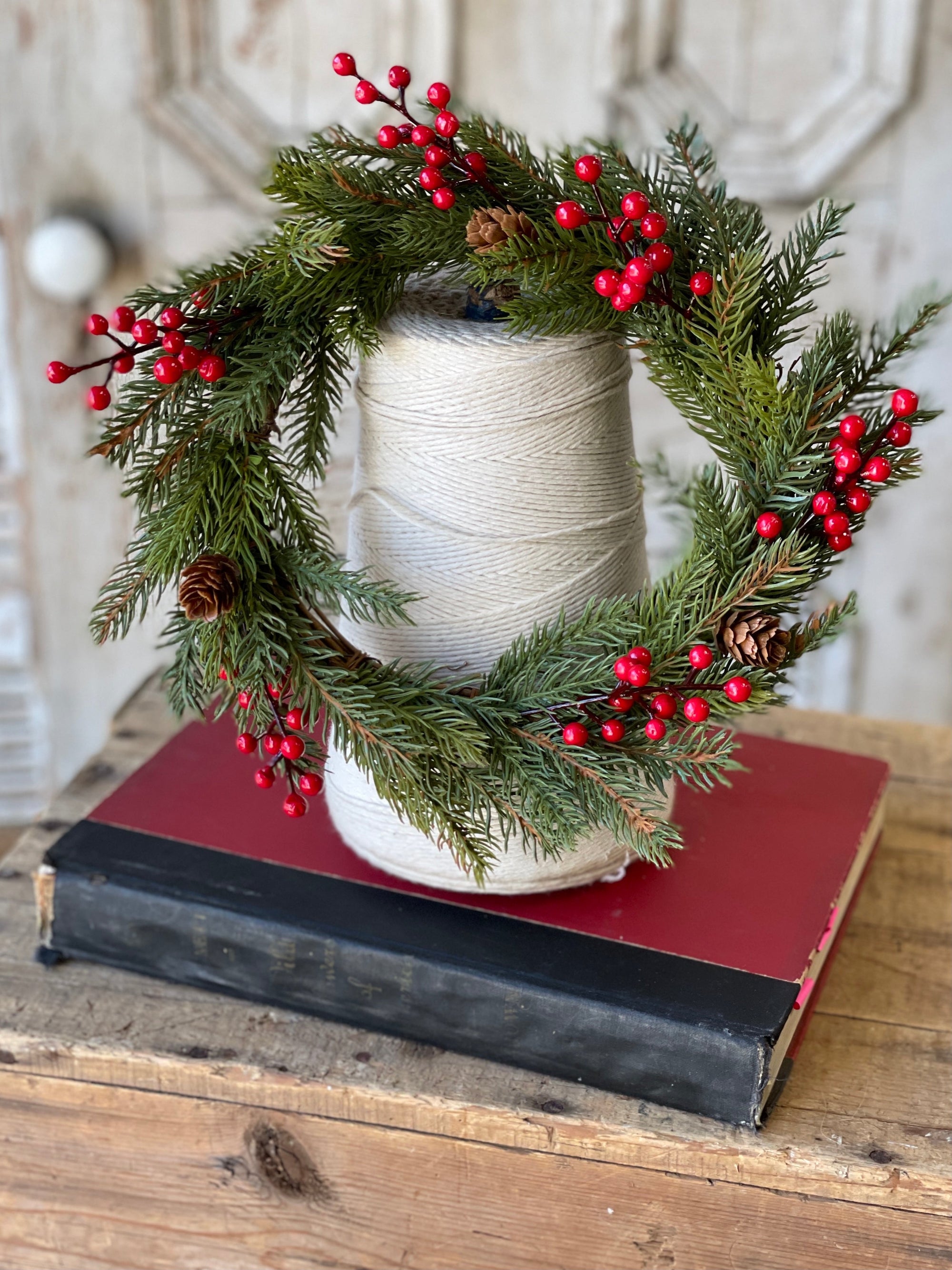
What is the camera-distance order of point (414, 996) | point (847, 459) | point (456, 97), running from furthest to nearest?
1. point (456, 97)
2. point (414, 996)
3. point (847, 459)

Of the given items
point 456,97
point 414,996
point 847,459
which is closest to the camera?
point 847,459

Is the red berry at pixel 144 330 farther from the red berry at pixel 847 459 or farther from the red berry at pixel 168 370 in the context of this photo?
the red berry at pixel 847 459

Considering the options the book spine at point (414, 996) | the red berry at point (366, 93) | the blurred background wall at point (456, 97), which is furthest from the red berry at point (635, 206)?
the blurred background wall at point (456, 97)

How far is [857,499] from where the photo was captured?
49 cm

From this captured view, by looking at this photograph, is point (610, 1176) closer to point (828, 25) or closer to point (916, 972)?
point (916, 972)

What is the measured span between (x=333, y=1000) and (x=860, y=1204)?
0.82 feet

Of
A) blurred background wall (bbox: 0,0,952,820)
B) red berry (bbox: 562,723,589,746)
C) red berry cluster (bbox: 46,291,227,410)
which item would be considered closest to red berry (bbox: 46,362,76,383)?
red berry cluster (bbox: 46,291,227,410)

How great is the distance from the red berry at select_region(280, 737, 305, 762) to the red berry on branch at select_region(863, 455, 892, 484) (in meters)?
0.25

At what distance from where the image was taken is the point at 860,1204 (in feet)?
1.74

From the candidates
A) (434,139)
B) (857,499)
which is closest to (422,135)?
(434,139)

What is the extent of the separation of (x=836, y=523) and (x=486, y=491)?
0.15 meters

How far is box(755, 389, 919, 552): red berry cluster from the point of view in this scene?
1.57ft

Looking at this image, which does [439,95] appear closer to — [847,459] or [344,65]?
[344,65]

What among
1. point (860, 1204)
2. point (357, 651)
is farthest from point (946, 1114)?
point (357, 651)
